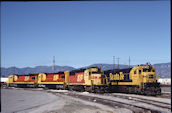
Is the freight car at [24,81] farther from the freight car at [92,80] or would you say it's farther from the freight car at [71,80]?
the freight car at [92,80]

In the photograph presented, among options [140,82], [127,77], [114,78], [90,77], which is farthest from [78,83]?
[140,82]

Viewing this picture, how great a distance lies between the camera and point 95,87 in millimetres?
28109

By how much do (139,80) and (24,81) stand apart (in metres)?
34.8

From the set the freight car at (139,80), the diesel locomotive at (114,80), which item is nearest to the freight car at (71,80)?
the diesel locomotive at (114,80)

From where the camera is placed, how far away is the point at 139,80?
82.2ft

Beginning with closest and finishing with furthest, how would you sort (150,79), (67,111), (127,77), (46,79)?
(67,111) → (150,79) → (127,77) → (46,79)

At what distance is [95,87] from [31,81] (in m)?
25.1

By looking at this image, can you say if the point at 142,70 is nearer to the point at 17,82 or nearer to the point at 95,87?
the point at 95,87

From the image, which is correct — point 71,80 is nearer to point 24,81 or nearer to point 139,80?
point 139,80

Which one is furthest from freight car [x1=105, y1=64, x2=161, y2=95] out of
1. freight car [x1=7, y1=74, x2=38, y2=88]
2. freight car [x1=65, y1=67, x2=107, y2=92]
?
freight car [x1=7, y1=74, x2=38, y2=88]

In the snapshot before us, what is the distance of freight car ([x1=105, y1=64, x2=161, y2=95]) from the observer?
24.4 meters

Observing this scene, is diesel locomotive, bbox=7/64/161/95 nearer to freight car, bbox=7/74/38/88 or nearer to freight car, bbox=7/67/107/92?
freight car, bbox=7/67/107/92

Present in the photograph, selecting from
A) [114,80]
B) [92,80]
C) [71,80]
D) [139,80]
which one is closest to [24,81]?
[71,80]

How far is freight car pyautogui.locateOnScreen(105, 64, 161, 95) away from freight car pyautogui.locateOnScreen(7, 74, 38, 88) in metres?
25.8
